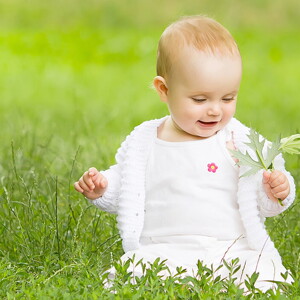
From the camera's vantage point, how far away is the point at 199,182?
13.3 ft

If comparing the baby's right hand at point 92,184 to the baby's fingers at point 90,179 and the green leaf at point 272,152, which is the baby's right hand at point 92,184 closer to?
the baby's fingers at point 90,179

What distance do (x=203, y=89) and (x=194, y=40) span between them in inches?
8.8

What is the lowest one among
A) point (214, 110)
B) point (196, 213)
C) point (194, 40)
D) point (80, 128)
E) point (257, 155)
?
point (80, 128)

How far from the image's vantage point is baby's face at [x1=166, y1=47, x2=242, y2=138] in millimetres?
3961

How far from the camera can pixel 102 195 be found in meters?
4.21

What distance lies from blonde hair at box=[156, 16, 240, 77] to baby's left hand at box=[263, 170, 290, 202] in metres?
0.55

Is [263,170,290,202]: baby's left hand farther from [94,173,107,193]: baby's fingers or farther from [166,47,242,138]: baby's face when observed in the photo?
[94,173,107,193]: baby's fingers

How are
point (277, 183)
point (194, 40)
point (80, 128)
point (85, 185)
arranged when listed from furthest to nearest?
point (80, 128) → point (85, 185) → point (194, 40) → point (277, 183)

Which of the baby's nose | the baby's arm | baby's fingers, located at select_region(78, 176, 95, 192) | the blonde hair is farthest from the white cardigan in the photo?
the blonde hair

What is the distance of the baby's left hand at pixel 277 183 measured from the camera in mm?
3893

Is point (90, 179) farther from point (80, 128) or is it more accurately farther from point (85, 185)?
point (80, 128)

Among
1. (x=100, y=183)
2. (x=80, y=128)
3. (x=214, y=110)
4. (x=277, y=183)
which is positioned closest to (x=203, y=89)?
(x=214, y=110)

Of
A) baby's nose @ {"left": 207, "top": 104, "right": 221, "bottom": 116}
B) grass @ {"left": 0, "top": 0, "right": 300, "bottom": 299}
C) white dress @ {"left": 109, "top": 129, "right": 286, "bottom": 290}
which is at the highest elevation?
baby's nose @ {"left": 207, "top": 104, "right": 221, "bottom": 116}

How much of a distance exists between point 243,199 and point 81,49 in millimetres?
10307
